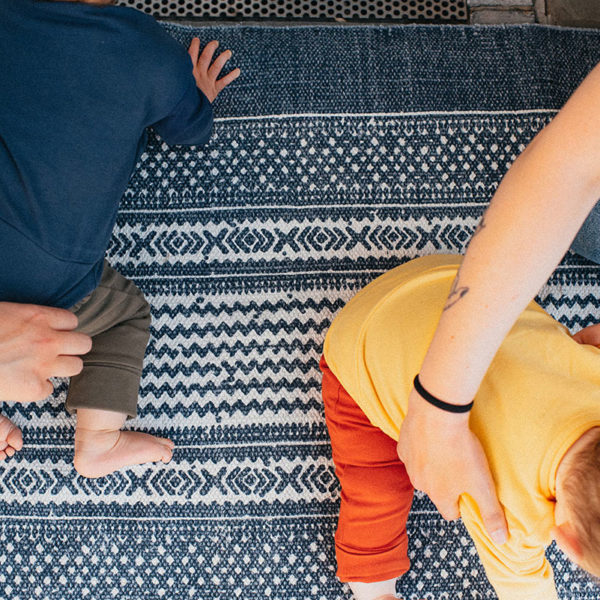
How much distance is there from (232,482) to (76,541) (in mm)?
254

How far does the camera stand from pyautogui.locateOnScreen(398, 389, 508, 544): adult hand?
45cm

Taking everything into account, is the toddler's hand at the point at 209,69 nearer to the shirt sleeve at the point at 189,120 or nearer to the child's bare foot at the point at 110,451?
the shirt sleeve at the point at 189,120

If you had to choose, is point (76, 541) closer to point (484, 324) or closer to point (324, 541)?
point (324, 541)

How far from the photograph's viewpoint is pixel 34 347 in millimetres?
602

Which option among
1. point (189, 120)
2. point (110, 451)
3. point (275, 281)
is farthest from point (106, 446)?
point (189, 120)

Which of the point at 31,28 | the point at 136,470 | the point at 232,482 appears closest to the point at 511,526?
the point at 232,482

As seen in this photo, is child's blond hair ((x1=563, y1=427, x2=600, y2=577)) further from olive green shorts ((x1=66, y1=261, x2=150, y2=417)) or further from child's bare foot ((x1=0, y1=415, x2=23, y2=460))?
child's bare foot ((x1=0, y1=415, x2=23, y2=460))

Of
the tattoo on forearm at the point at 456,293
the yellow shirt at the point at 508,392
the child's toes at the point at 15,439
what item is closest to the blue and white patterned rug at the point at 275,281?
the child's toes at the point at 15,439

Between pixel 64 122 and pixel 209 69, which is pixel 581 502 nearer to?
pixel 64 122

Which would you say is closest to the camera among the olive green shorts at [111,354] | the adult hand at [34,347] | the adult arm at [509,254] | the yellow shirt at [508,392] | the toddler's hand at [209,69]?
the adult arm at [509,254]

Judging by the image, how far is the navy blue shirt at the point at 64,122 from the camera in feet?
1.73

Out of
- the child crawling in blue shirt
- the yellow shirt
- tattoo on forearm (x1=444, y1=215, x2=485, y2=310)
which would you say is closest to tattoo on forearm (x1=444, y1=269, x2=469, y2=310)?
tattoo on forearm (x1=444, y1=215, x2=485, y2=310)

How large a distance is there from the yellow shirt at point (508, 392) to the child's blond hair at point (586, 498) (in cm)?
1

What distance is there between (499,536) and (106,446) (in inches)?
20.8
